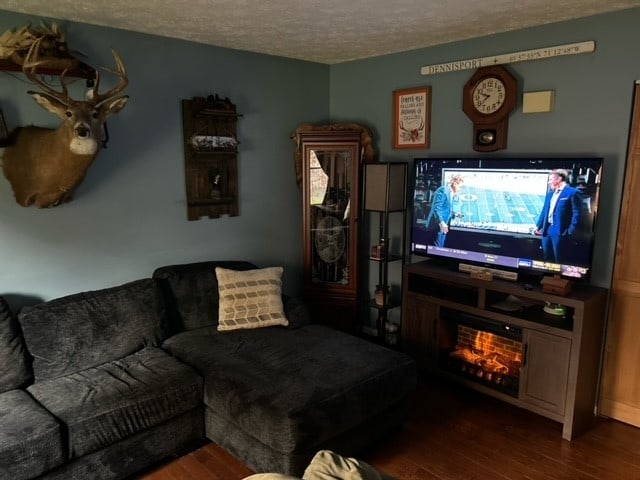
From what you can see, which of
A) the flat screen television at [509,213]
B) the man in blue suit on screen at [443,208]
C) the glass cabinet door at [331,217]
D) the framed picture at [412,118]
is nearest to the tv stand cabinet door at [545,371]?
the flat screen television at [509,213]

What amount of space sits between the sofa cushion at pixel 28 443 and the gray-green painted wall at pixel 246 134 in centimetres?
90

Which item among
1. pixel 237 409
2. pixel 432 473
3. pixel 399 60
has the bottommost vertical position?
pixel 432 473

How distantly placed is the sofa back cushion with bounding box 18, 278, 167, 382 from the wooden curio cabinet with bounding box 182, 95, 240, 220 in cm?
74

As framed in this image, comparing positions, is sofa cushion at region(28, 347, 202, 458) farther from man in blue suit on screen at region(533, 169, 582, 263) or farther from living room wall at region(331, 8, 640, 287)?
living room wall at region(331, 8, 640, 287)

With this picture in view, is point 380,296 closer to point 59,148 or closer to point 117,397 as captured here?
point 117,397

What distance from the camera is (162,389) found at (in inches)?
97.1

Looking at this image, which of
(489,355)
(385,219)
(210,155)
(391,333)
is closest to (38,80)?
(210,155)

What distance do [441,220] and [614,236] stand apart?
3.33 ft

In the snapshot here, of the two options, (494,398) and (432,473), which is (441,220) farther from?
(432,473)

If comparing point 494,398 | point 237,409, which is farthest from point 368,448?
point 494,398

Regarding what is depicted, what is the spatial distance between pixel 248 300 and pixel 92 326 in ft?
3.04

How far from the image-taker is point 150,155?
324 cm

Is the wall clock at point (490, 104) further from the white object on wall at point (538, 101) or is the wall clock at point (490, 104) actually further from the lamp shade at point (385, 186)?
the lamp shade at point (385, 186)

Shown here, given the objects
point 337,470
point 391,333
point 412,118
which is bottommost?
point 391,333
